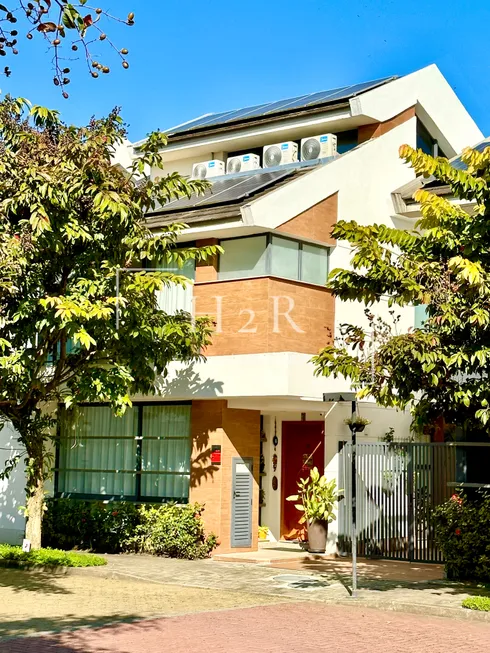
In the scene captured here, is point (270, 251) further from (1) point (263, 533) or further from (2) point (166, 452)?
(1) point (263, 533)

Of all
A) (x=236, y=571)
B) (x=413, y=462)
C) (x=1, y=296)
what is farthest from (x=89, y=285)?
(x=413, y=462)

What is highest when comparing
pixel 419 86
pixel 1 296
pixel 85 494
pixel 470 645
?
pixel 419 86

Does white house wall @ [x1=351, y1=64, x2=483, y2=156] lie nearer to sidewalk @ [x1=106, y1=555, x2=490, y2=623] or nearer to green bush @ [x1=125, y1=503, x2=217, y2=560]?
green bush @ [x1=125, y1=503, x2=217, y2=560]

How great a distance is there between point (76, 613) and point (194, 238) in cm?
897

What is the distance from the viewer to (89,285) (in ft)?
51.1

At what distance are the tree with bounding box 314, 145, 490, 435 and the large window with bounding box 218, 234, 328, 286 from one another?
5.06 m

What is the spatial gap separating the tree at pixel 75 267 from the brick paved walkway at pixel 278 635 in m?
4.91

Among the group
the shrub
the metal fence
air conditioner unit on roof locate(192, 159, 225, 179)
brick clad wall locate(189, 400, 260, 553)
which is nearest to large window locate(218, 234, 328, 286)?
brick clad wall locate(189, 400, 260, 553)

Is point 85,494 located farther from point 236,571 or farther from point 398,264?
point 398,264

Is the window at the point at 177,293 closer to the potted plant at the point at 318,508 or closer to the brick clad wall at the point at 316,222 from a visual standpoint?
the brick clad wall at the point at 316,222

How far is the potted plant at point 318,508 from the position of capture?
1902cm

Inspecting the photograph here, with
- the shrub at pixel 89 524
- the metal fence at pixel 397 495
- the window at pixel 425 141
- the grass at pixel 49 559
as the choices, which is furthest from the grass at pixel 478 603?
the window at pixel 425 141

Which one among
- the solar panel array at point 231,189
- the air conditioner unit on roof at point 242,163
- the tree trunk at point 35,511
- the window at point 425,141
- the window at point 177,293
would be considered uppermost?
the window at point 425,141

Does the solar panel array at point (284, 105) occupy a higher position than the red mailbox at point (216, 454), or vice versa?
the solar panel array at point (284, 105)
